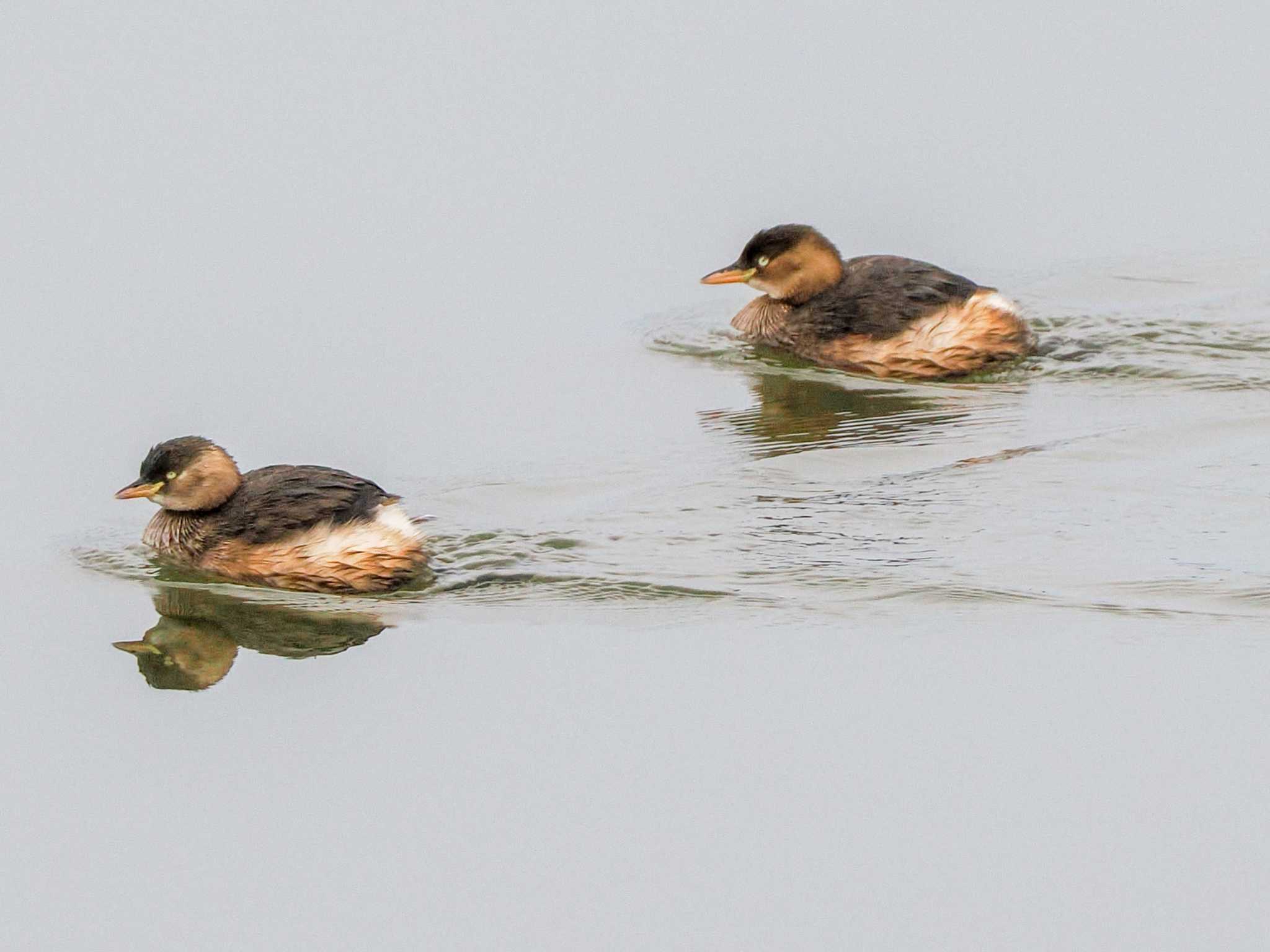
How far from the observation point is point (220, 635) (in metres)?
9.35

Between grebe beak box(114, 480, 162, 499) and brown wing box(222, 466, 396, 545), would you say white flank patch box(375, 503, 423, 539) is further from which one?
grebe beak box(114, 480, 162, 499)

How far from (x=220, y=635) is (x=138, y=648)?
1.06 feet

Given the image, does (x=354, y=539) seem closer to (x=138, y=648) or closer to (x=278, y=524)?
(x=278, y=524)

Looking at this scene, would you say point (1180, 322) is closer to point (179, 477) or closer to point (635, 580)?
point (635, 580)

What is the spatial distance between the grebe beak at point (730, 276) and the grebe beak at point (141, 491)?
15.3 feet

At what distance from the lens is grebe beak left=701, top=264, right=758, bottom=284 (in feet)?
44.5

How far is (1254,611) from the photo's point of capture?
29.3ft

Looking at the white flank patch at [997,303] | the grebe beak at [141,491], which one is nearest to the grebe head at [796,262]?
the white flank patch at [997,303]

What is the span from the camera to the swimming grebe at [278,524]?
A: 31.5 feet

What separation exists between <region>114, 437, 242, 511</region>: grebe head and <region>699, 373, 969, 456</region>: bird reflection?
277 centimetres

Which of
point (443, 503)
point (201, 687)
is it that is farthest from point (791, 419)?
point (201, 687)

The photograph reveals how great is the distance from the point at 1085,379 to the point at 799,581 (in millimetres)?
3523

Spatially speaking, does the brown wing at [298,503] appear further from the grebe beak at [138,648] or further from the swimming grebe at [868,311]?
the swimming grebe at [868,311]

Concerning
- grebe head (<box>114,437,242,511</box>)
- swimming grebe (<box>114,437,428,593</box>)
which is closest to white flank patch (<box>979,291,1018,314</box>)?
swimming grebe (<box>114,437,428,593</box>)
